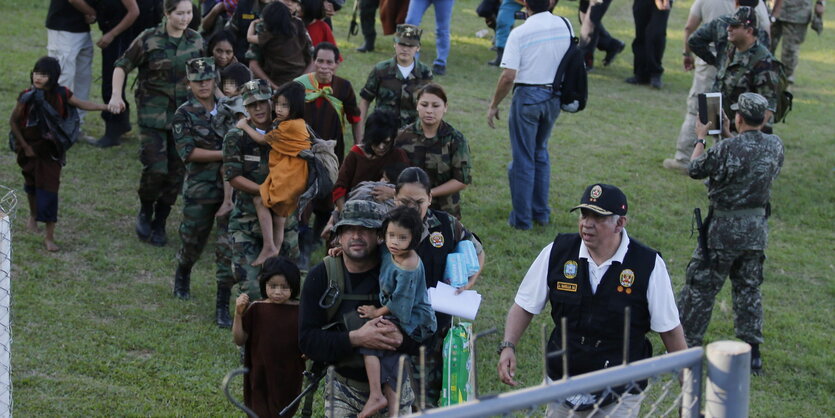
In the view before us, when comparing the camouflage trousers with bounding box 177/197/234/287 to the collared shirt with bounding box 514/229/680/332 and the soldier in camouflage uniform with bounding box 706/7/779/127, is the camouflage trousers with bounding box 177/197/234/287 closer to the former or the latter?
the collared shirt with bounding box 514/229/680/332

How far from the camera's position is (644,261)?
Result: 15.9 feet

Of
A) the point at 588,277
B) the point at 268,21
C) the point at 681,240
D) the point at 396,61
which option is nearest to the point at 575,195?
the point at 681,240

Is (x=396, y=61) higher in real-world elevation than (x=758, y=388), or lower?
higher

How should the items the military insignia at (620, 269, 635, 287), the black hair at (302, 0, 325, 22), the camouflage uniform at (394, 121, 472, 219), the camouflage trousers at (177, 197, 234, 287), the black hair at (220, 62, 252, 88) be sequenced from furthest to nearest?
the black hair at (302, 0, 325, 22) → the black hair at (220, 62, 252, 88) → the camouflage trousers at (177, 197, 234, 287) → the camouflage uniform at (394, 121, 472, 219) → the military insignia at (620, 269, 635, 287)

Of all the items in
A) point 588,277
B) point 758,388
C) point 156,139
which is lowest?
point 758,388

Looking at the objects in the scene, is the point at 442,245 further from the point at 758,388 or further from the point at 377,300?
the point at 758,388

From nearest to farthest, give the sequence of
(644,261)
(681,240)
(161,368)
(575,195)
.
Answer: (644,261), (161,368), (681,240), (575,195)

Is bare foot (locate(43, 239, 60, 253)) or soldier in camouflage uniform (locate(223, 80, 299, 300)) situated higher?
soldier in camouflage uniform (locate(223, 80, 299, 300))

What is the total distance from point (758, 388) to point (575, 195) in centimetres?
419

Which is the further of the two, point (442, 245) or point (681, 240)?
Result: point (681, 240)

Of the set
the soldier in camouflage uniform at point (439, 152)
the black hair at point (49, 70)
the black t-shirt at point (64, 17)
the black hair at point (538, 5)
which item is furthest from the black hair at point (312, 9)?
the soldier in camouflage uniform at point (439, 152)

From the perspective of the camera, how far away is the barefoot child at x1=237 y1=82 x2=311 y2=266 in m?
6.95

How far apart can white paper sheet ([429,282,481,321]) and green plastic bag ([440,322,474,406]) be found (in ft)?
0.44

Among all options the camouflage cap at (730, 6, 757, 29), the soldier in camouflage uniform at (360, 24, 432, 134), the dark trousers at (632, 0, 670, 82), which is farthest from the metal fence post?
the dark trousers at (632, 0, 670, 82)
